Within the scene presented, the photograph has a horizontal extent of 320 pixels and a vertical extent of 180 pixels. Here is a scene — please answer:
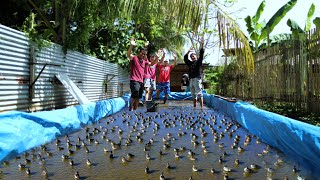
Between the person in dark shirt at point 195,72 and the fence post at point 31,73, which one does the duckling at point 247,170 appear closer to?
the fence post at point 31,73

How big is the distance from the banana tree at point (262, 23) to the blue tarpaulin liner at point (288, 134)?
693 cm

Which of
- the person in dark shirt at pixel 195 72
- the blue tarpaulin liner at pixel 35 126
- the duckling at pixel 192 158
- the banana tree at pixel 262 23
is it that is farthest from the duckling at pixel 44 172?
the banana tree at pixel 262 23

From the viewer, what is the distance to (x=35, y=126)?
571cm

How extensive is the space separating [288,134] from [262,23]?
15.2 metres

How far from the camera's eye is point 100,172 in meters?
4.21

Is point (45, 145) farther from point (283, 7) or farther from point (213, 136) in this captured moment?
point (283, 7)

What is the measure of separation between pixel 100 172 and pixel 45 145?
2.03 m

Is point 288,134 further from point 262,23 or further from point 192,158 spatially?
point 262,23

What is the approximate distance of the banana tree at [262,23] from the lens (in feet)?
43.4

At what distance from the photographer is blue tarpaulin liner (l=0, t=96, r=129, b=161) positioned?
4.79 m

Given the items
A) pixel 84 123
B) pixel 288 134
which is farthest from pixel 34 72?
pixel 288 134

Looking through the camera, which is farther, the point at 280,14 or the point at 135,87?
the point at 280,14

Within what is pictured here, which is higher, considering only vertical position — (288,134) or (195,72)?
(195,72)

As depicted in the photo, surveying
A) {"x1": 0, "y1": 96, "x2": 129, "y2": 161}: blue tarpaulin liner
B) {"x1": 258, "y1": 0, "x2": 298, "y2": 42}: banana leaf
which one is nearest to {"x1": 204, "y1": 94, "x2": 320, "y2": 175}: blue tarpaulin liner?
{"x1": 0, "y1": 96, "x2": 129, "y2": 161}: blue tarpaulin liner
